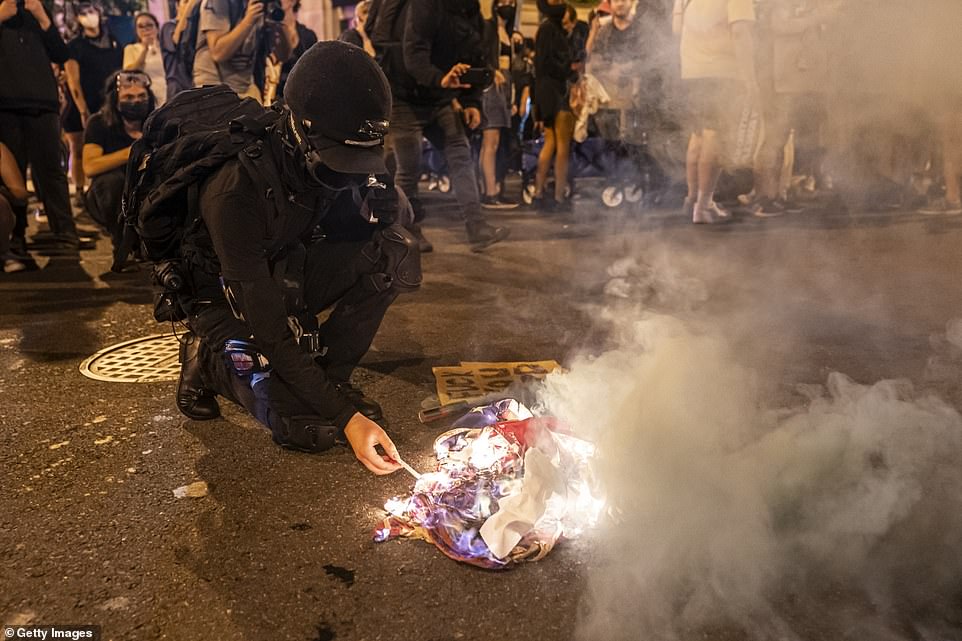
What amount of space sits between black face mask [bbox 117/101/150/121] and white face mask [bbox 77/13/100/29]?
3.29 m

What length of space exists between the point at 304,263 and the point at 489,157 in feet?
19.4

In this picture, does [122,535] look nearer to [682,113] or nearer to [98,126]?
[98,126]

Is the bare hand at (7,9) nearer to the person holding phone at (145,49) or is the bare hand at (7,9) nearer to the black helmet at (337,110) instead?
the person holding phone at (145,49)

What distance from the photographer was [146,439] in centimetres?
288

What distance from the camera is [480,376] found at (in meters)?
3.49

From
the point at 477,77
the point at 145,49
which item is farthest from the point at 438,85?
the point at 145,49

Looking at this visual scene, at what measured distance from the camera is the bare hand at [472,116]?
5.87 m

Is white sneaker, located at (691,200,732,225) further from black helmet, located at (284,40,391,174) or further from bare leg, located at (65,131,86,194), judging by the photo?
bare leg, located at (65,131,86,194)

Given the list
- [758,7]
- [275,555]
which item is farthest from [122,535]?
[758,7]

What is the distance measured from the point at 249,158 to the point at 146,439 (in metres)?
1.12

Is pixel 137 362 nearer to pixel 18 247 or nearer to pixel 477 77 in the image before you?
pixel 18 247

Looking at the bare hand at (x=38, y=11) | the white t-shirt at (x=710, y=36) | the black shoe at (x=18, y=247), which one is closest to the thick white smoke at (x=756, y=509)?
the white t-shirt at (x=710, y=36)

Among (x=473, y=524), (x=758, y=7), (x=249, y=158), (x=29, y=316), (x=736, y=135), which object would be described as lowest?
(x=29, y=316)

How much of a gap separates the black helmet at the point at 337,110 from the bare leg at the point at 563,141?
5.68m
